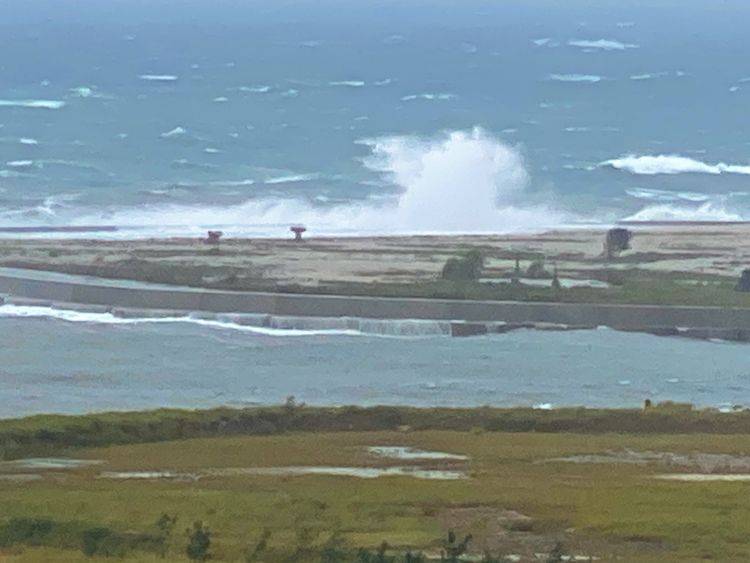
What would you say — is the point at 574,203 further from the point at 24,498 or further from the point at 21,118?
the point at 24,498

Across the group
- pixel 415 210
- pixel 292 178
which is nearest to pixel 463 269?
pixel 415 210

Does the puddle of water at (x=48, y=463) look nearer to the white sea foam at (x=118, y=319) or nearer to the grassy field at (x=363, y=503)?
the grassy field at (x=363, y=503)

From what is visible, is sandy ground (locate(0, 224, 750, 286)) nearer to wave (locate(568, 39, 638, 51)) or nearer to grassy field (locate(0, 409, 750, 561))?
grassy field (locate(0, 409, 750, 561))

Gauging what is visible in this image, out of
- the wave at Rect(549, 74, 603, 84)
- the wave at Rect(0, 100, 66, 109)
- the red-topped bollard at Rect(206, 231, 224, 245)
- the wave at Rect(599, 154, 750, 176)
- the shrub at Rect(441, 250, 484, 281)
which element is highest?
the wave at Rect(549, 74, 603, 84)

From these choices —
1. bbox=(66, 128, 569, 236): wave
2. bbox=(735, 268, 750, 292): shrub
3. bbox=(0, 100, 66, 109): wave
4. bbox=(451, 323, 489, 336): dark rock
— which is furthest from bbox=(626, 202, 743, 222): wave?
bbox=(0, 100, 66, 109): wave

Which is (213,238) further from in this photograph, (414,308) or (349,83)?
(349,83)

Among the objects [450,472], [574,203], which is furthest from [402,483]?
[574,203]
